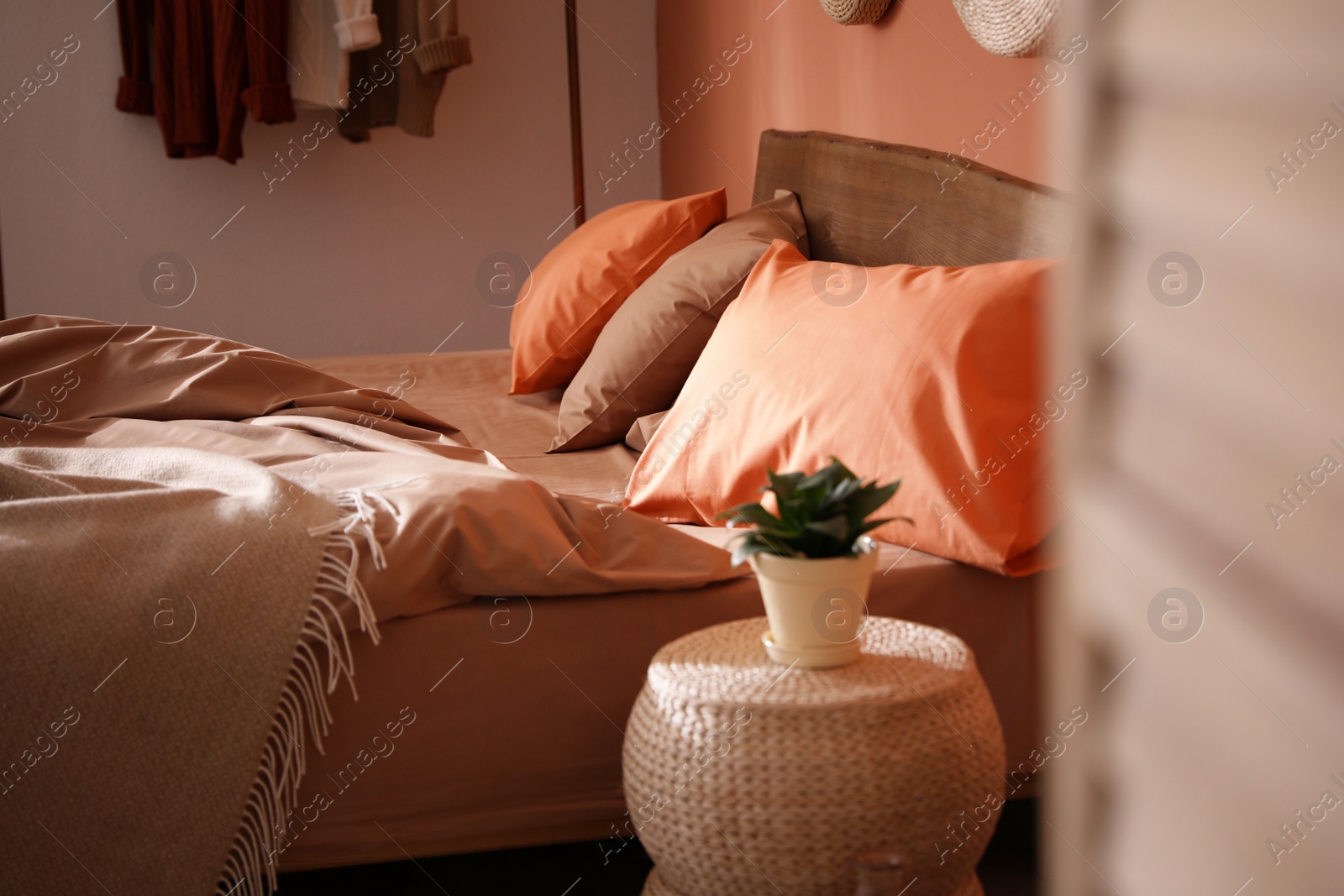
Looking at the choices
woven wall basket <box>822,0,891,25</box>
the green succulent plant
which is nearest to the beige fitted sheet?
the green succulent plant

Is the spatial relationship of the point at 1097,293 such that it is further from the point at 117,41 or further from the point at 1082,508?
the point at 117,41

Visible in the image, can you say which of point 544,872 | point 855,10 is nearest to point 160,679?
point 544,872

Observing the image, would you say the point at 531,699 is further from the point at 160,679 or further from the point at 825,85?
Answer: the point at 825,85

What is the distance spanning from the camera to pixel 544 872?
146 cm

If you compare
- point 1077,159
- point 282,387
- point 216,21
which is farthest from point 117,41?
point 1077,159

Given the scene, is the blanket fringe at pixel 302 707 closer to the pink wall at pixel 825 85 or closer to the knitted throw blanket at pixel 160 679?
the knitted throw blanket at pixel 160 679

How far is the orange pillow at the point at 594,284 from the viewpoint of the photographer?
88.2 inches

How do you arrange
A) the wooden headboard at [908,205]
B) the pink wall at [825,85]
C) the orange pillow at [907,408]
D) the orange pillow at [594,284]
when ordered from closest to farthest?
the orange pillow at [907,408] < the wooden headboard at [908,205] < the pink wall at [825,85] < the orange pillow at [594,284]

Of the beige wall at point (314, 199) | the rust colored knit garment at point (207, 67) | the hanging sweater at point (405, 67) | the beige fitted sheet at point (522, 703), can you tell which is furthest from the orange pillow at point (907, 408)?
the beige wall at point (314, 199)

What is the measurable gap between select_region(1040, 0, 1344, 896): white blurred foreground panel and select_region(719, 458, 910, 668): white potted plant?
2.46 ft

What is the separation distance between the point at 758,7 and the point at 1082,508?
2.86m

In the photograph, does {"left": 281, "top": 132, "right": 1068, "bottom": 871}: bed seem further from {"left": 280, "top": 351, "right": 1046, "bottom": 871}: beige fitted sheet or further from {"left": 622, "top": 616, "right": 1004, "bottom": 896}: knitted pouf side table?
{"left": 622, "top": 616, "right": 1004, "bottom": 896}: knitted pouf side table

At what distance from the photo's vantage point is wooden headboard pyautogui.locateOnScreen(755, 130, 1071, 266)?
1510 mm

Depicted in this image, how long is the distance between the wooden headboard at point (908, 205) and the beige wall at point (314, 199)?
6.06 feet
